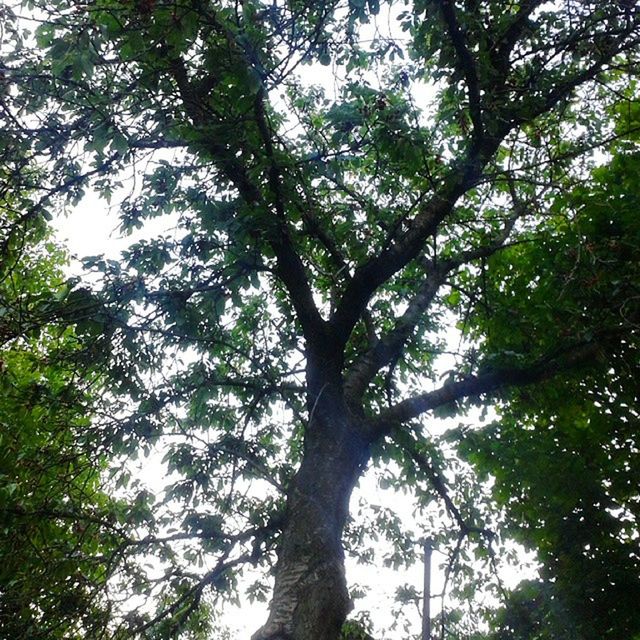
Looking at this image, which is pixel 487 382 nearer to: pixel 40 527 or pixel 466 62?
pixel 466 62

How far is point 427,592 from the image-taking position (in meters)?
4.83

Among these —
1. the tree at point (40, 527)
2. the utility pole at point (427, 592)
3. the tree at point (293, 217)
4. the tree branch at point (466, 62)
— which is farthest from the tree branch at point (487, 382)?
the tree at point (40, 527)

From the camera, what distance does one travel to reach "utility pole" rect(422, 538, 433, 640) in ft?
14.7

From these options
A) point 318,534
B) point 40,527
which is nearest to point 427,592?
point 318,534

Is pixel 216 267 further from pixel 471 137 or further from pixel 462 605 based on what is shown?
pixel 462 605

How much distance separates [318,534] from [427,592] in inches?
92.6

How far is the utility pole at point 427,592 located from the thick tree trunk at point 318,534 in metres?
1.59

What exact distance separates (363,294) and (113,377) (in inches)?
88.7

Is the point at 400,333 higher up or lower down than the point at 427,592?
higher up

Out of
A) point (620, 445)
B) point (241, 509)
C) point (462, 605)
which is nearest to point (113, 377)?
point (241, 509)

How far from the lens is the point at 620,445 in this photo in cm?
599

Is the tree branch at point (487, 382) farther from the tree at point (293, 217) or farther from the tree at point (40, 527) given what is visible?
the tree at point (40, 527)

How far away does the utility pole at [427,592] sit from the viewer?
14.7ft

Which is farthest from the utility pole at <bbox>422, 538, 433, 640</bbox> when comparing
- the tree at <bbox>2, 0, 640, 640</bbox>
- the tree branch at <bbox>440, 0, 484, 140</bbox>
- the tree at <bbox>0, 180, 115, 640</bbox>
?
the tree branch at <bbox>440, 0, 484, 140</bbox>
